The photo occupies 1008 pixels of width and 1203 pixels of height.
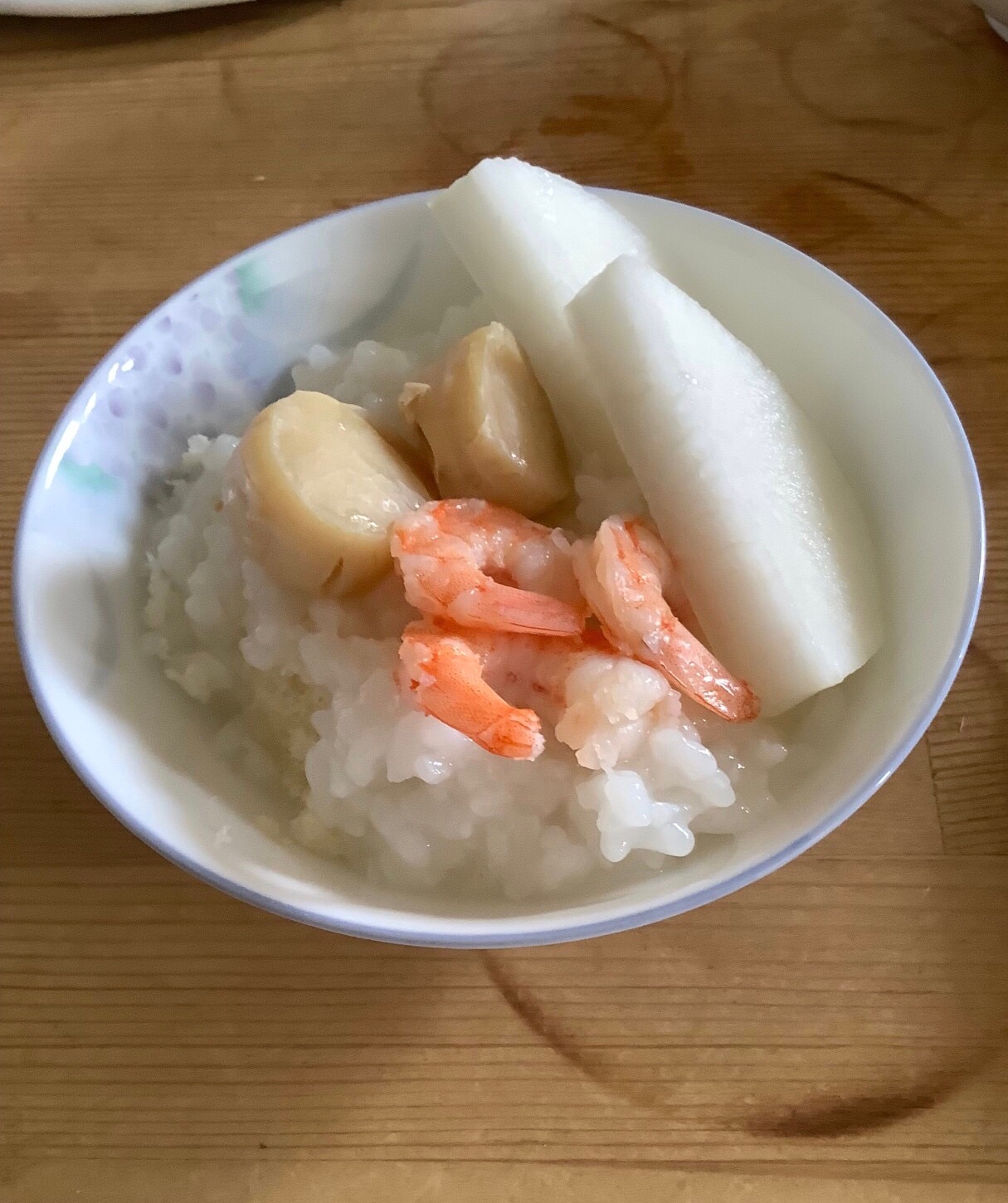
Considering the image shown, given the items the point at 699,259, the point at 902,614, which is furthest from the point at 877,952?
the point at 699,259

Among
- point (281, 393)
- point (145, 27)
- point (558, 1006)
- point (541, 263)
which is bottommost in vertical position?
point (558, 1006)

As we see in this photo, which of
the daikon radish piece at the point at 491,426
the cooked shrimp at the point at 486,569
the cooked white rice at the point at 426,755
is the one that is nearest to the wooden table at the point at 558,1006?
the cooked white rice at the point at 426,755

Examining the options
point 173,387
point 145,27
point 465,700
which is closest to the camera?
point 465,700

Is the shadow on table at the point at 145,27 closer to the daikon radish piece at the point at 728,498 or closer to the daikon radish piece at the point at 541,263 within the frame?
the daikon radish piece at the point at 541,263

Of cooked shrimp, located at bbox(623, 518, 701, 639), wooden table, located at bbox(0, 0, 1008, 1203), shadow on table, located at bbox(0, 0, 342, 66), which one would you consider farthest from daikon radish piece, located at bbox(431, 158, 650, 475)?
shadow on table, located at bbox(0, 0, 342, 66)

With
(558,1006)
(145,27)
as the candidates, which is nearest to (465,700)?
(558,1006)

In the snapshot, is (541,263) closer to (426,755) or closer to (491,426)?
(491,426)

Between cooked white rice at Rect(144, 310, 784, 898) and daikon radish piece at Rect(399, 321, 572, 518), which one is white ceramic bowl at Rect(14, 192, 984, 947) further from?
daikon radish piece at Rect(399, 321, 572, 518)
